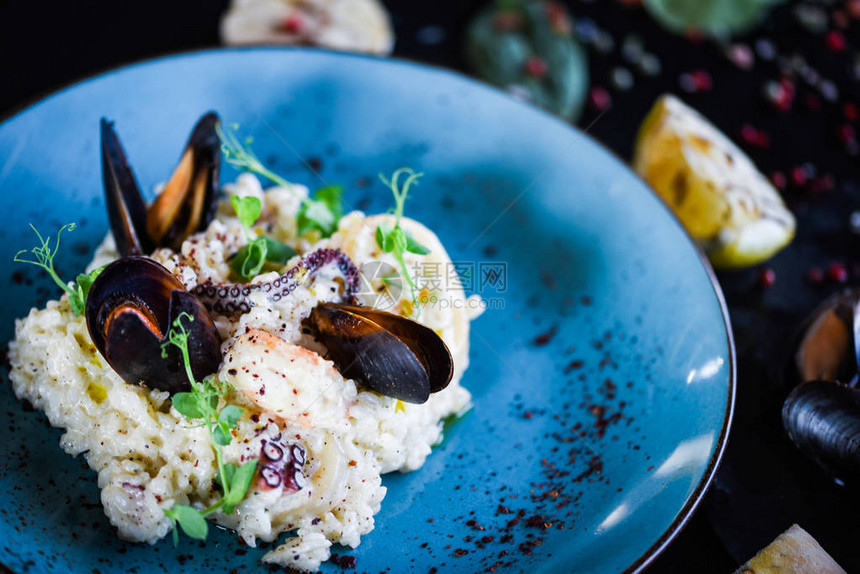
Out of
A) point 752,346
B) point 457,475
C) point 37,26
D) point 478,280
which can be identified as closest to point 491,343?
point 478,280

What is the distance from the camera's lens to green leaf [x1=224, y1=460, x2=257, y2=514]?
2.11 m

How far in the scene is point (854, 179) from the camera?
14.0 feet

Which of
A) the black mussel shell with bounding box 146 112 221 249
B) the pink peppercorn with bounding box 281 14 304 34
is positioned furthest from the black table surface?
the black mussel shell with bounding box 146 112 221 249

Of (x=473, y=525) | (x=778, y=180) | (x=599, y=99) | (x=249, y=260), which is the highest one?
(x=249, y=260)

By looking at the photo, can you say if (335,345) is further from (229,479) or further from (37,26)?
(37,26)

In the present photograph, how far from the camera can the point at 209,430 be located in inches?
83.9

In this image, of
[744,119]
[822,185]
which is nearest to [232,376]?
[822,185]

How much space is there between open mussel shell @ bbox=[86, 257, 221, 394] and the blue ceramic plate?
1.35 ft

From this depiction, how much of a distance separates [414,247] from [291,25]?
2.02 m

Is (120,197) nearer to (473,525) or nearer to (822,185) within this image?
(473,525)

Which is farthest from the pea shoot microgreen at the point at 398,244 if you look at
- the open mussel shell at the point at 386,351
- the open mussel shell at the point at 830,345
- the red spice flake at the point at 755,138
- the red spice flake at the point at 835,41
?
the red spice flake at the point at 835,41

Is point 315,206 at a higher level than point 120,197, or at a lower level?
lower

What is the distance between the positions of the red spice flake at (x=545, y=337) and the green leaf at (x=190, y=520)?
59.1 inches

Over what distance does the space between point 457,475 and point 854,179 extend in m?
3.08
